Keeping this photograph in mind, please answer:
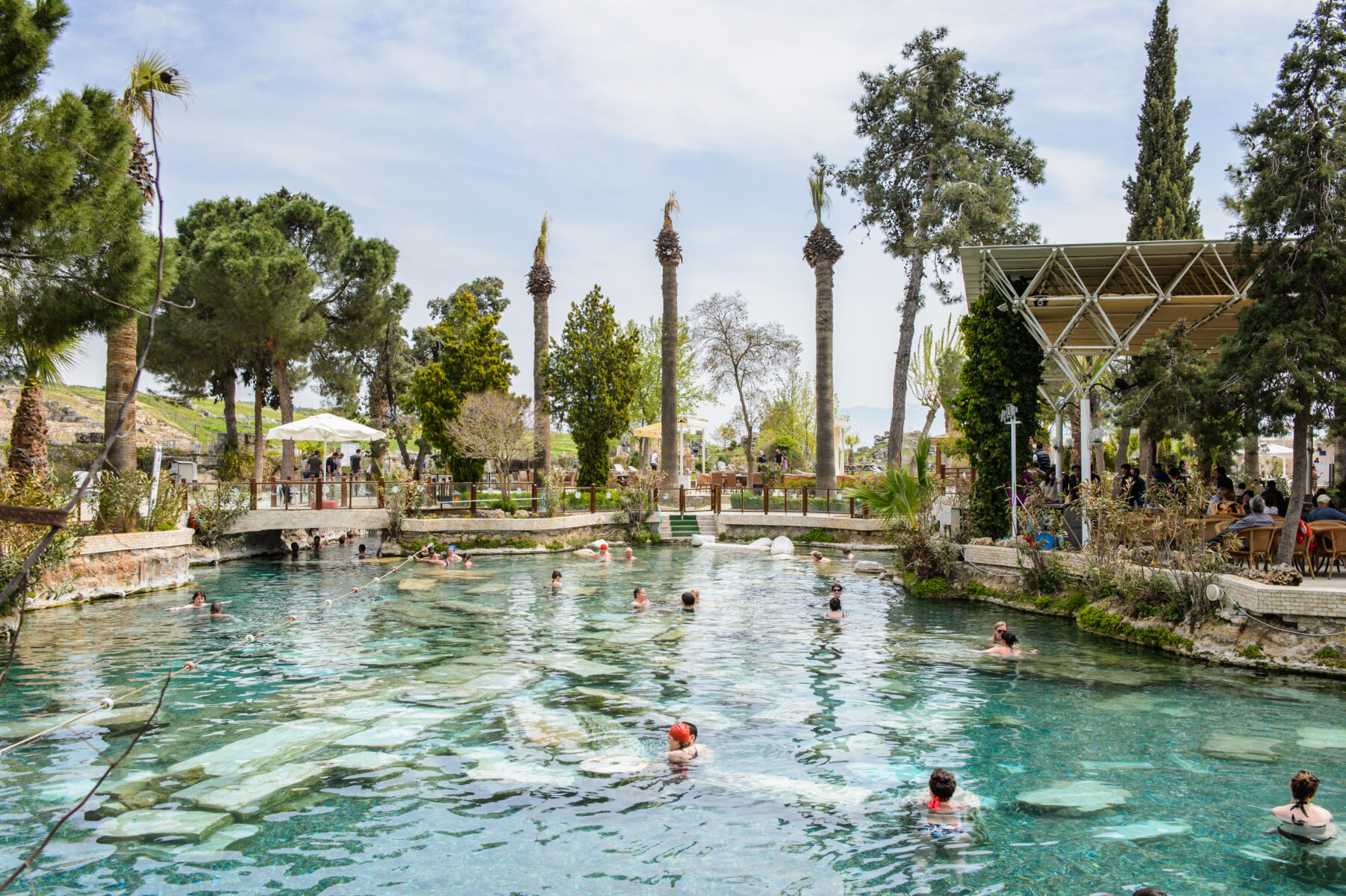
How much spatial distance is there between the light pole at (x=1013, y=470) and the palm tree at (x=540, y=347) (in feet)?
60.9

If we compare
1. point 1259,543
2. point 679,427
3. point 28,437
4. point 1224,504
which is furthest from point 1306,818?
point 679,427

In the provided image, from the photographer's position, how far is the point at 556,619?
1647 cm

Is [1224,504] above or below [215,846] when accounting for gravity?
above

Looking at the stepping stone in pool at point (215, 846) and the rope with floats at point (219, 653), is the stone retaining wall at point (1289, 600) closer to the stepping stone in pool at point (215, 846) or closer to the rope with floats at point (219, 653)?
the stepping stone in pool at point (215, 846)

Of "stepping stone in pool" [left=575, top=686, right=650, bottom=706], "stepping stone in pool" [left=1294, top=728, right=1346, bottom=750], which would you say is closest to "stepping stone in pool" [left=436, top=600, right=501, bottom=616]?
"stepping stone in pool" [left=575, top=686, right=650, bottom=706]

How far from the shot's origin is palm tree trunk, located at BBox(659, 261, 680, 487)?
34344mm

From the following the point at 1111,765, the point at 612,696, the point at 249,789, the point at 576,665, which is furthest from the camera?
the point at 576,665

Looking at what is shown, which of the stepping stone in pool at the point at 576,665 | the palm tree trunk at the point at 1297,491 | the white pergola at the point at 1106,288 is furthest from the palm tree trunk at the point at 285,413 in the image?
the palm tree trunk at the point at 1297,491

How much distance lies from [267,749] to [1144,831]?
808 cm

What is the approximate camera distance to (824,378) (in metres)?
32.0

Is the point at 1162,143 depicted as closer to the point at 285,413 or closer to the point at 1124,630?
the point at 1124,630

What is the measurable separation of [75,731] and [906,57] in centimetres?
3101

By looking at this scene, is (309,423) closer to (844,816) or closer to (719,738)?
(719,738)

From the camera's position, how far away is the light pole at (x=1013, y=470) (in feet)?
55.3
